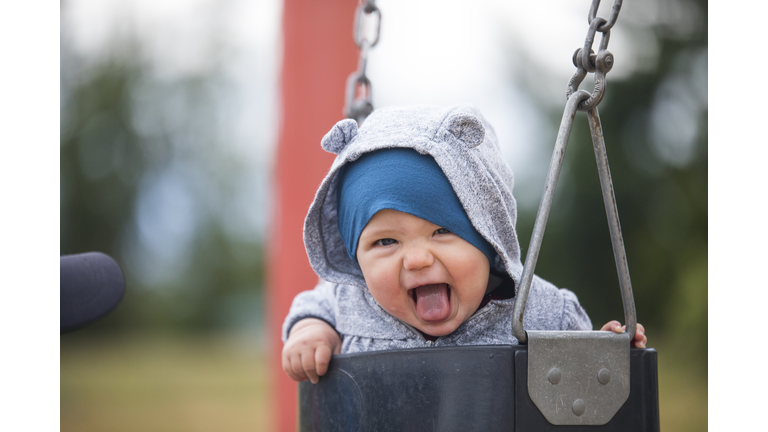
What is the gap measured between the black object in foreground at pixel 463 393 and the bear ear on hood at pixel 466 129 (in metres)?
0.27

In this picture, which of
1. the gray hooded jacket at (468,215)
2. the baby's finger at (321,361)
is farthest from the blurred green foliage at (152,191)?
the baby's finger at (321,361)

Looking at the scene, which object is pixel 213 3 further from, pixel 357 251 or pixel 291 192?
pixel 357 251

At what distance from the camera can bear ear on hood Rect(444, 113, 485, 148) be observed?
726 millimetres

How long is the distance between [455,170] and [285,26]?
0.94 metres

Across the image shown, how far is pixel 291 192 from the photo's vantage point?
1479 mm

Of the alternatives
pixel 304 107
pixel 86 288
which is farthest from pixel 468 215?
pixel 304 107

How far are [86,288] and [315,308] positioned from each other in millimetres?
299

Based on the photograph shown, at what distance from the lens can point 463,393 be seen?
566mm

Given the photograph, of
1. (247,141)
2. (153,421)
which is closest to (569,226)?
(153,421)

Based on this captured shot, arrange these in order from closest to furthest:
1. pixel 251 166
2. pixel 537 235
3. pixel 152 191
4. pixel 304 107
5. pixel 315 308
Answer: pixel 537 235 < pixel 315 308 < pixel 304 107 < pixel 152 191 < pixel 251 166

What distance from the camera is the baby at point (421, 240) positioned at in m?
0.68

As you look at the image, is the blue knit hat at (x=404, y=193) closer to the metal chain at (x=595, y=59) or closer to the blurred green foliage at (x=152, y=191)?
the metal chain at (x=595, y=59)

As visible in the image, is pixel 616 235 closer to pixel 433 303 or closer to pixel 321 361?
pixel 433 303

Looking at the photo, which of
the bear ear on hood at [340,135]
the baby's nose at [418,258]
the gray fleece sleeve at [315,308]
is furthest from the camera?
the gray fleece sleeve at [315,308]
